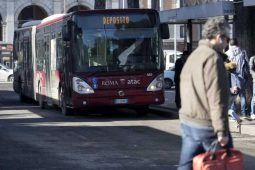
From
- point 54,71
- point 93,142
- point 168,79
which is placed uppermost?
point 54,71

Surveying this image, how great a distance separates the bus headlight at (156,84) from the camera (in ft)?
63.3

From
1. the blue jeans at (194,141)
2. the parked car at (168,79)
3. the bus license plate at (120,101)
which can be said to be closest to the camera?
the blue jeans at (194,141)

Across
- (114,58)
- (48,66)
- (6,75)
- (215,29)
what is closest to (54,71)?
(48,66)

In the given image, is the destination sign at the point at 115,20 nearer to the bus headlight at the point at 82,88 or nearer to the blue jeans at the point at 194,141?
the bus headlight at the point at 82,88

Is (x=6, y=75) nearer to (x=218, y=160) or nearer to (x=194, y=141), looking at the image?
(x=194, y=141)

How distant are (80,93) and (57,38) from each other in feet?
9.67

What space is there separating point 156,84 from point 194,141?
1299cm

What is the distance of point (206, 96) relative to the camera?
621cm

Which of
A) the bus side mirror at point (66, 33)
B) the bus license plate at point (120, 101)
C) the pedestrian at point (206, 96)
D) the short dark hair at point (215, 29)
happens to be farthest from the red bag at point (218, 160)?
the bus side mirror at point (66, 33)

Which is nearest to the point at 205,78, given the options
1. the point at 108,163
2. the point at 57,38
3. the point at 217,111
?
the point at 217,111

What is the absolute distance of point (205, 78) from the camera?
20.3ft

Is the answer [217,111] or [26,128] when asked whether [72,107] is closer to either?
[26,128]

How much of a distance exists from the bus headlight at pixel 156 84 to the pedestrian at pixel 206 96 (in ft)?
42.0

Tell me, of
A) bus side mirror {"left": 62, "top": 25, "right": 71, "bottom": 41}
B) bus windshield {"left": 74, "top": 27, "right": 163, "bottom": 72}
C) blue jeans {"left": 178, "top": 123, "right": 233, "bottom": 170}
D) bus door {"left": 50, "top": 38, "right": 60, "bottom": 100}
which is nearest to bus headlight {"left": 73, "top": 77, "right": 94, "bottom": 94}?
bus windshield {"left": 74, "top": 27, "right": 163, "bottom": 72}
